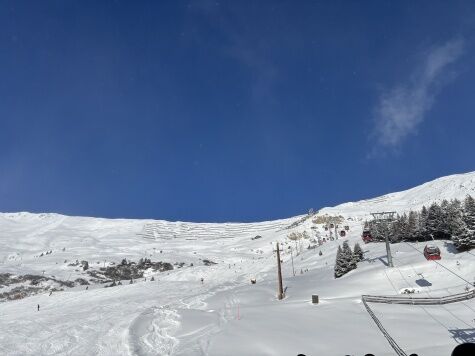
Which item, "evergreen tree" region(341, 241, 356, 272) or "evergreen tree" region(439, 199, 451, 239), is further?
"evergreen tree" region(439, 199, 451, 239)

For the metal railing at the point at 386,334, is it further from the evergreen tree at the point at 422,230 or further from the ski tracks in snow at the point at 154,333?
the evergreen tree at the point at 422,230

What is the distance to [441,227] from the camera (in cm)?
6022

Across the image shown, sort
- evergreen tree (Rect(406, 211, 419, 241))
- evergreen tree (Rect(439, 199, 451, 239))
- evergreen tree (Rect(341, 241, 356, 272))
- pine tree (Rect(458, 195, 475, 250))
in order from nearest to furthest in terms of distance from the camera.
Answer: pine tree (Rect(458, 195, 475, 250)), evergreen tree (Rect(341, 241, 356, 272)), evergreen tree (Rect(439, 199, 451, 239)), evergreen tree (Rect(406, 211, 419, 241))

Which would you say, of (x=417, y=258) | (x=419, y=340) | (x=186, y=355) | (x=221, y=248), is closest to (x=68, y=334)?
(x=186, y=355)

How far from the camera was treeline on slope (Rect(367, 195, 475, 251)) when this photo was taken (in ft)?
141

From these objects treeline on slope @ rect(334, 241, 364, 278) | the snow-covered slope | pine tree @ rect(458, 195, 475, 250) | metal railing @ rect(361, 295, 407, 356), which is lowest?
metal railing @ rect(361, 295, 407, 356)

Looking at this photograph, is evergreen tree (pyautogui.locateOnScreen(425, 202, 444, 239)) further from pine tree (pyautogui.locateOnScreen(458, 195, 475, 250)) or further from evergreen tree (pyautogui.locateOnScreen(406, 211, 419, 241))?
pine tree (pyautogui.locateOnScreen(458, 195, 475, 250))

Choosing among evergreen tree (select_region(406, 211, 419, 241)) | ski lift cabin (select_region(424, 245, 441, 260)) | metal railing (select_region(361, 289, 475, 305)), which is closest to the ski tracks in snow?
metal railing (select_region(361, 289, 475, 305))

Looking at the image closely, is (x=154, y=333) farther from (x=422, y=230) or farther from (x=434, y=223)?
(x=422, y=230)

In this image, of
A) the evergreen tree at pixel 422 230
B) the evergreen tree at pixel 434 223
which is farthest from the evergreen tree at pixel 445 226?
the evergreen tree at pixel 422 230

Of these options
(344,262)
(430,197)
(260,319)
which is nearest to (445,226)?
(344,262)

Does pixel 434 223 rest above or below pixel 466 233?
above

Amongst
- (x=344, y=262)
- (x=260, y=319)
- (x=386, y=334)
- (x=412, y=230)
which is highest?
(x=412, y=230)

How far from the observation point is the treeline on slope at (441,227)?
141 feet
